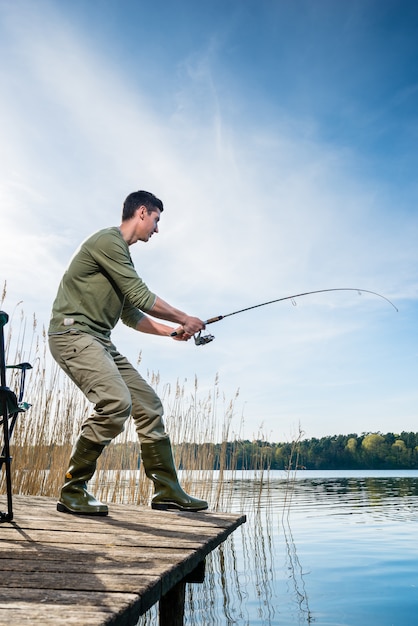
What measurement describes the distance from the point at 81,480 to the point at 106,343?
0.63 metres

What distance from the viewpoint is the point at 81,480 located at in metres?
2.57

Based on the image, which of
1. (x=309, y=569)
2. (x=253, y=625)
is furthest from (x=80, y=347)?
(x=309, y=569)

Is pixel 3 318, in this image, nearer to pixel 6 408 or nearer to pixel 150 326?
pixel 6 408

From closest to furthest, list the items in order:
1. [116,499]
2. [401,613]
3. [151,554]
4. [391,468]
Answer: [151,554] → [401,613] → [116,499] → [391,468]

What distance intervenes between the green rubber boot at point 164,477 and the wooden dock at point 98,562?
0.43ft

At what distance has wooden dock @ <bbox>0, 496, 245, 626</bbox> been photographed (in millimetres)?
1184

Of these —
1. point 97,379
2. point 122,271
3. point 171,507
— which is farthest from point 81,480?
point 122,271

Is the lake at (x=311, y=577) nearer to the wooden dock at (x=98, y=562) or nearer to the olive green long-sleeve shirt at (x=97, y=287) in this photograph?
the wooden dock at (x=98, y=562)

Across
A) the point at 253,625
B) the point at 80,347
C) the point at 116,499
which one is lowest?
the point at 253,625

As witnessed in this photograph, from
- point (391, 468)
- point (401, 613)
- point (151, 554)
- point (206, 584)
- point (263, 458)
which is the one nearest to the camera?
point (151, 554)

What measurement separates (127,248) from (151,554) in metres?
1.43

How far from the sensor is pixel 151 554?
176cm

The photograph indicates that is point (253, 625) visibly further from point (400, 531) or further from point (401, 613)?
point (400, 531)

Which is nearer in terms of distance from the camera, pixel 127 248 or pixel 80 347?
pixel 80 347
